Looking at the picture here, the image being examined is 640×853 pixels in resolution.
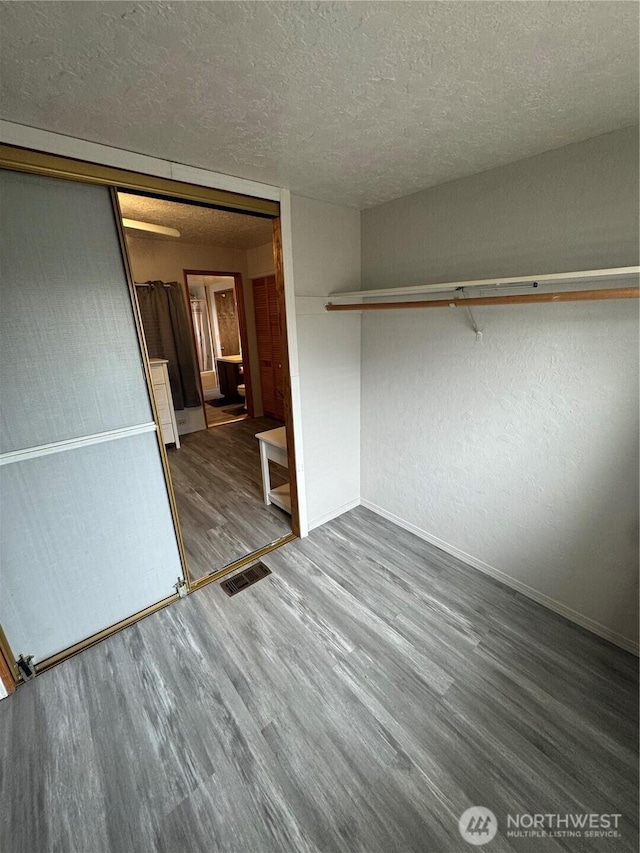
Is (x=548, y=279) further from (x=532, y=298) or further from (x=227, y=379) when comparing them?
(x=227, y=379)

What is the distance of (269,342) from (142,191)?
3488mm

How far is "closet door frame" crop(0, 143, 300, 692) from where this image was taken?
1345 millimetres

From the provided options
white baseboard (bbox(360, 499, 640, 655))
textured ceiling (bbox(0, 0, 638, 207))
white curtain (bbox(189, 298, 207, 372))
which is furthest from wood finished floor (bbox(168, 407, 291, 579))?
white curtain (bbox(189, 298, 207, 372))

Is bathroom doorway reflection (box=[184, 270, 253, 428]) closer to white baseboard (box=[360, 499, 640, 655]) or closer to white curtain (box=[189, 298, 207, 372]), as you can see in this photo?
white curtain (box=[189, 298, 207, 372])

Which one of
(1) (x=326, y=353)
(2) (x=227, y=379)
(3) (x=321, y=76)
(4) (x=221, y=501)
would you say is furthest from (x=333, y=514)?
(2) (x=227, y=379)

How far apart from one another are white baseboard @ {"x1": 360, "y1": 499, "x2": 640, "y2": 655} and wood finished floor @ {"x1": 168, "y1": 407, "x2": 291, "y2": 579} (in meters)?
1.02

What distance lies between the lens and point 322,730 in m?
1.40

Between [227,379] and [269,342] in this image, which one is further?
[227,379]

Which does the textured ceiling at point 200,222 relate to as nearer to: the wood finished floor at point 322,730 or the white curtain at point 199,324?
the wood finished floor at point 322,730

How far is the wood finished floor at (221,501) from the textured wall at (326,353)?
49cm

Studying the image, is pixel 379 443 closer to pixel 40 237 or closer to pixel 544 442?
pixel 544 442

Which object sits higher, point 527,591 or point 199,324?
point 199,324

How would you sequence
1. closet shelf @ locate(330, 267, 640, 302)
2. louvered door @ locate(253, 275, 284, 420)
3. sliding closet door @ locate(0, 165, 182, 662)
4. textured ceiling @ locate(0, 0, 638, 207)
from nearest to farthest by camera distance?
textured ceiling @ locate(0, 0, 638, 207) < closet shelf @ locate(330, 267, 640, 302) < sliding closet door @ locate(0, 165, 182, 662) < louvered door @ locate(253, 275, 284, 420)

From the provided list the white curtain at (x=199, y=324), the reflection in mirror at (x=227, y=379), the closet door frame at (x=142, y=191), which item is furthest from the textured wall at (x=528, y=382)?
the white curtain at (x=199, y=324)
